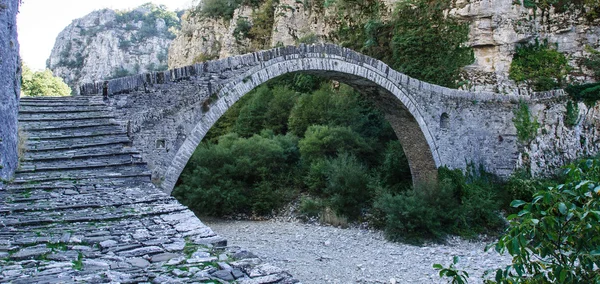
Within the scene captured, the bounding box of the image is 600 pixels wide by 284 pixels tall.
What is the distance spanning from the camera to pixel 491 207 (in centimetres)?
1130

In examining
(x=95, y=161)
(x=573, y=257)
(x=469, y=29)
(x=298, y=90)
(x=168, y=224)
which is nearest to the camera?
(x=573, y=257)

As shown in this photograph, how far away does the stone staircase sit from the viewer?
212cm

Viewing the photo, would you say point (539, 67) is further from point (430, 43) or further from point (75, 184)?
point (75, 184)

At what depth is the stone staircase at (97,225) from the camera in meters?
2.12

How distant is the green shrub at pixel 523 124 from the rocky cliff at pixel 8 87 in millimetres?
12264

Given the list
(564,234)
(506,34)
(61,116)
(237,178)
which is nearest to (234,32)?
(237,178)

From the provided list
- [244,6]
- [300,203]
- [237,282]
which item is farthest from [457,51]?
[237,282]

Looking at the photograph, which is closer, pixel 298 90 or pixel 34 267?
pixel 34 267

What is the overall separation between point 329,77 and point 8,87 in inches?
302

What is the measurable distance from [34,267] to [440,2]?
15.7 m

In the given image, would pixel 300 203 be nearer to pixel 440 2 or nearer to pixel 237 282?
pixel 440 2

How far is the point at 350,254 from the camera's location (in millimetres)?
9461

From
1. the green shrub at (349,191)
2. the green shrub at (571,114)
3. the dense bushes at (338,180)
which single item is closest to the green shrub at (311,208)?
the dense bushes at (338,180)

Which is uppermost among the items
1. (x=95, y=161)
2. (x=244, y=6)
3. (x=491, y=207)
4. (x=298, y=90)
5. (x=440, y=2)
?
(x=244, y=6)
